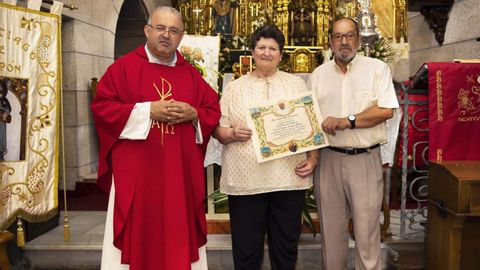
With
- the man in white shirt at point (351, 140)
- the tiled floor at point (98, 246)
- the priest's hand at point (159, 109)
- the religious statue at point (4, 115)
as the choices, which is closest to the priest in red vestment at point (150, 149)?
the priest's hand at point (159, 109)

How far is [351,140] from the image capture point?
8.76 ft

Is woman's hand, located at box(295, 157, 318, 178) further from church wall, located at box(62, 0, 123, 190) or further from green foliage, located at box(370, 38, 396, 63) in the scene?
church wall, located at box(62, 0, 123, 190)

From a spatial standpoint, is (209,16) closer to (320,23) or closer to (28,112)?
(320,23)

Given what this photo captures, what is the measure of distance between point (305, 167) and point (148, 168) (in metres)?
0.88

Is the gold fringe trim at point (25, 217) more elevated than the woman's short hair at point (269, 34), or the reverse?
the woman's short hair at point (269, 34)

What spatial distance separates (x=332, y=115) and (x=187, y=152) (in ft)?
2.91

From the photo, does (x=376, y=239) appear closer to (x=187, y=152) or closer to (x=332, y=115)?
(x=332, y=115)

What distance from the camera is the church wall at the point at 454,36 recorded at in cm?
480

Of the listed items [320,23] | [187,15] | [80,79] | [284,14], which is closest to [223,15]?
[187,15]

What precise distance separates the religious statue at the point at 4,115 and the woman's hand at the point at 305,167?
2.11 meters

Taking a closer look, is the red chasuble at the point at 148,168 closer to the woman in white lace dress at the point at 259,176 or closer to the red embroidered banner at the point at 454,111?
the woman in white lace dress at the point at 259,176

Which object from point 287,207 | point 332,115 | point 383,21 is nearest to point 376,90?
point 332,115

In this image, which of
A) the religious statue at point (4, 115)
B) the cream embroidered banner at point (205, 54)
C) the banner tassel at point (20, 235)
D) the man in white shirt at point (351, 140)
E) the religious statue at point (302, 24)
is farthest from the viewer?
the religious statue at point (302, 24)

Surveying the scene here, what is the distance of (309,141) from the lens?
2.59 metres
